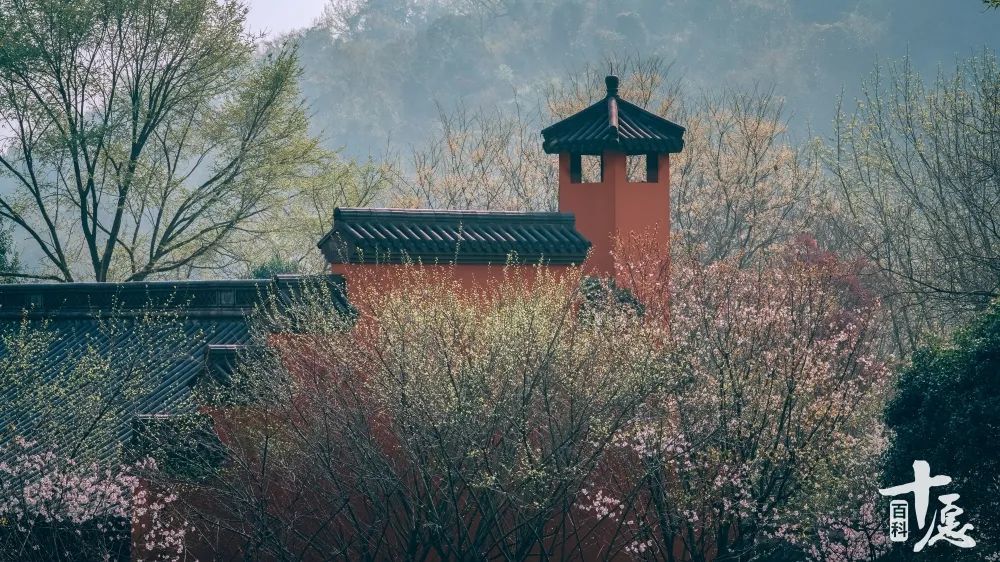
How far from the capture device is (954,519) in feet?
35.3

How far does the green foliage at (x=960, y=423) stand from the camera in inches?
409

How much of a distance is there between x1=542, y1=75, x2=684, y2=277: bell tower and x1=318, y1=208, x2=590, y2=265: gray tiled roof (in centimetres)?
129

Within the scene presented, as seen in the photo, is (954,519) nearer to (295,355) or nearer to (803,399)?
(803,399)

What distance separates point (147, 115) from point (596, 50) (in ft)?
177

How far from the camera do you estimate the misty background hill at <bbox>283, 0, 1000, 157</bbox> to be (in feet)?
230

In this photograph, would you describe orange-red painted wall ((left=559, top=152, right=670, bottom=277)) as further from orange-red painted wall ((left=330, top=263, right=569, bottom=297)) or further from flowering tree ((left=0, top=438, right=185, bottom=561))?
flowering tree ((left=0, top=438, right=185, bottom=561))

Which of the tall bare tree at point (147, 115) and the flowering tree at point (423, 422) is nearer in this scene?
the flowering tree at point (423, 422)

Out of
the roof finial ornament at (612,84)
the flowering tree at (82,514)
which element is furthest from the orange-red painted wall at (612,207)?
the flowering tree at (82,514)

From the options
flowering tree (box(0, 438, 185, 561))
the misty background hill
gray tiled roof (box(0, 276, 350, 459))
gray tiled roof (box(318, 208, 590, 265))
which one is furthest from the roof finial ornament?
the misty background hill

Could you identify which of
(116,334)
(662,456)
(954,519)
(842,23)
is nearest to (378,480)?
(662,456)

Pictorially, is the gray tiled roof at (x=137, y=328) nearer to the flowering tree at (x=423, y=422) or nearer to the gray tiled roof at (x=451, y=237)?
the gray tiled roof at (x=451, y=237)

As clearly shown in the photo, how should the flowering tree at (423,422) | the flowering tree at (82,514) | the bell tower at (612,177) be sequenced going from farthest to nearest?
the bell tower at (612,177)
the flowering tree at (82,514)
the flowering tree at (423,422)

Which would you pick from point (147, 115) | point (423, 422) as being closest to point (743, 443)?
point (423, 422)

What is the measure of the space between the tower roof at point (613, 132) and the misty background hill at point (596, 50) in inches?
2083
